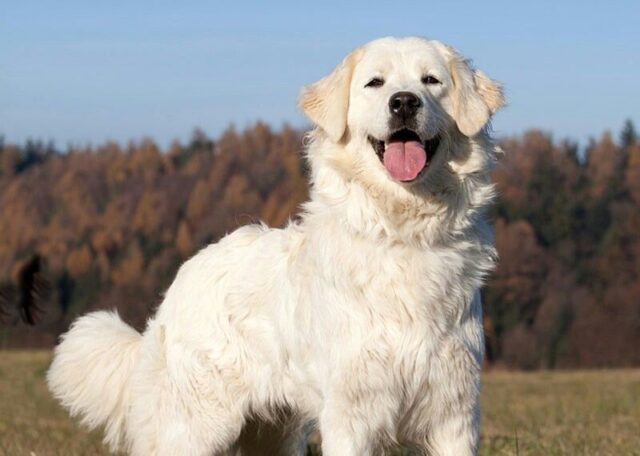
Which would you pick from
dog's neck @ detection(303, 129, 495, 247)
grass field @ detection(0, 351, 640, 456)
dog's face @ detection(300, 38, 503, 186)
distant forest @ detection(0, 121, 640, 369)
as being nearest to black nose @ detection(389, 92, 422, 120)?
dog's face @ detection(300, 38, 503, 186)

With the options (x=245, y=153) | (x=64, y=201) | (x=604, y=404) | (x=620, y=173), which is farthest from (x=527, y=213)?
(x=604, y=404)

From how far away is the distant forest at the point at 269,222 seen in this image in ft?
181

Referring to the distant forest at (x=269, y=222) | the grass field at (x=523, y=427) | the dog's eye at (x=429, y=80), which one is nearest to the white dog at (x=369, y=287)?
the dog's eye at (x=429, y=80)

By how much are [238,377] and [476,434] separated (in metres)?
1.41

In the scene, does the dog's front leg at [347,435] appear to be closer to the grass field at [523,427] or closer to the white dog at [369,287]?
the white dog at [369,287]

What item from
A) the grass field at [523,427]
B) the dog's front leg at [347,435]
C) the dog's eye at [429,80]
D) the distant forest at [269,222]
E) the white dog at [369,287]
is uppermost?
the dog's eye at [429,80]

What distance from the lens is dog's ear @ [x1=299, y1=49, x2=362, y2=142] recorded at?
5.53m

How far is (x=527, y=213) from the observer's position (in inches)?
2618

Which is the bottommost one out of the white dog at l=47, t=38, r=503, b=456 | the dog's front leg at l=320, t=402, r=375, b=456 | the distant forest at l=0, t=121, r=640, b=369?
the distant forest at l=0, t=121, r=640, b=369

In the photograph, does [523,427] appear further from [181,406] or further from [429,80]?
[429,80]

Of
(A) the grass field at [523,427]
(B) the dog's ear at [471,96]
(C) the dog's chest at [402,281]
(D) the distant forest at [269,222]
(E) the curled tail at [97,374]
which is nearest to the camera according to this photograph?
(C) the dog's chest at [402,281]

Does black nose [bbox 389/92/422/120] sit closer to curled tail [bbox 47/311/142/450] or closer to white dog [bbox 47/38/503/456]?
white dog [bbox 47/38/503/456]

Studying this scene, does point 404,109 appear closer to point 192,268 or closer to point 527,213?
point 192,268

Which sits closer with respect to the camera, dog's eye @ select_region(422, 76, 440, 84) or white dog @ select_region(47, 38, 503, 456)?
white dog @ select_region(47, 38, 503, 456)
